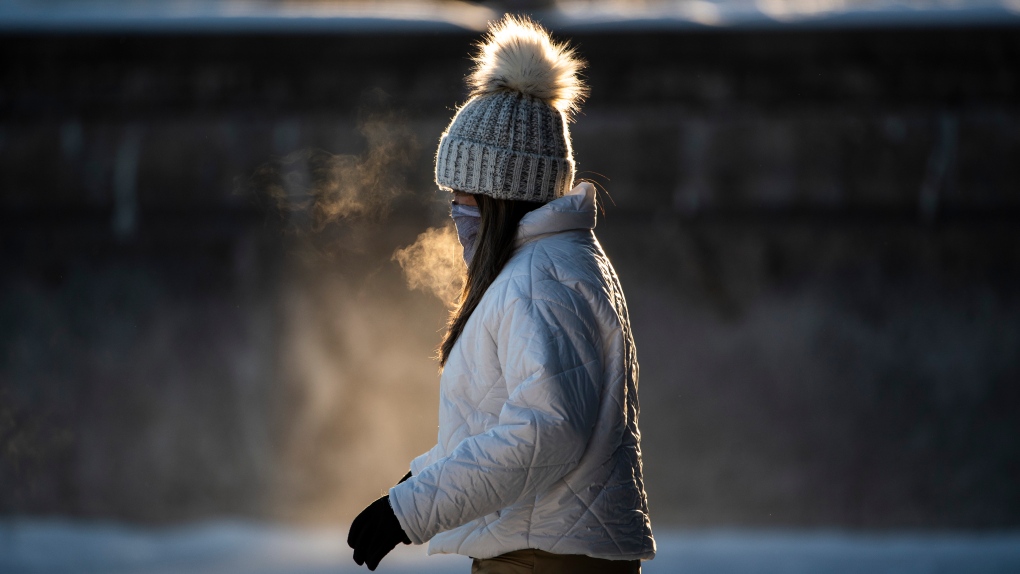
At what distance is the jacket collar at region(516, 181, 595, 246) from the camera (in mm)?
2096

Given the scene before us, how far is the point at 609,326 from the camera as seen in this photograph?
A: 6.57ft

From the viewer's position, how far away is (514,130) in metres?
2.16

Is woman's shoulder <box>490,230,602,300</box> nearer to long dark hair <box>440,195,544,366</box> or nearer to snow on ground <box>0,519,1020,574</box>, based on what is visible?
long dark hair <box>440,195,544,366</box>

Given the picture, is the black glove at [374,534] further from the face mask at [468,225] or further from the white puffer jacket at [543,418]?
the face mask at [468,225]

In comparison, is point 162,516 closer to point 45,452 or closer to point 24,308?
point 45,452

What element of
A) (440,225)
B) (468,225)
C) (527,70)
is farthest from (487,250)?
(440,225)

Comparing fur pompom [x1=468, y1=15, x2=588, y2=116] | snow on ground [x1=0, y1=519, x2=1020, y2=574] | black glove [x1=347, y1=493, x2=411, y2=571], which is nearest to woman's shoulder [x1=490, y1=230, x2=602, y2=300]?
fur pompom [x1=468, y1=15, x2=588, y2=116]

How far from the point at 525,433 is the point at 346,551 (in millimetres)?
3770

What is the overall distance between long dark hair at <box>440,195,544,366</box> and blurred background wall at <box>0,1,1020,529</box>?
3337 mm

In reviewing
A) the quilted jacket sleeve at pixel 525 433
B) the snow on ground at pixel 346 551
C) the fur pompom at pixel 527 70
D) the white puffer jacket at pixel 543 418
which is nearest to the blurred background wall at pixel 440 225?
the snow on ground at pixel 346 551

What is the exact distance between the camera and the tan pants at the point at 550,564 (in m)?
2.01

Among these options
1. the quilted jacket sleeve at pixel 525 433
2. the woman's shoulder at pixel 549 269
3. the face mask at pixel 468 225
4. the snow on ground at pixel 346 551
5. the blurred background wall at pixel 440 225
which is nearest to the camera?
the quilted jacket sleeve at pixel 525 433

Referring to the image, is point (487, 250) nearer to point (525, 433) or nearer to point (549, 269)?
point (549, 269)

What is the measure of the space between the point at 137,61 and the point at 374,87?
1261 mm
